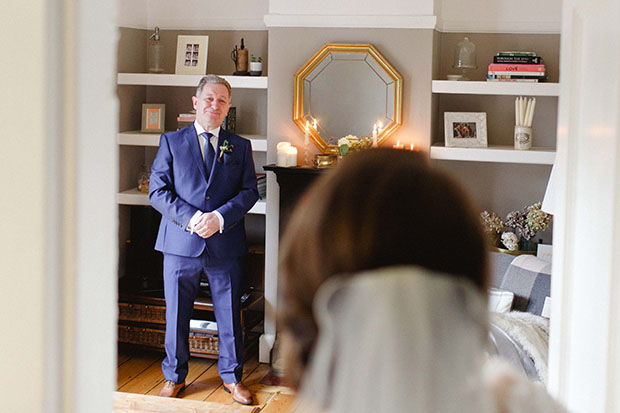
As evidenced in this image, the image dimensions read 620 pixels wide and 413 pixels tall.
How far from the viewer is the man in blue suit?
4.26 m

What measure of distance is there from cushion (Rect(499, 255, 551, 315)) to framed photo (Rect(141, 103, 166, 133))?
2.49 m

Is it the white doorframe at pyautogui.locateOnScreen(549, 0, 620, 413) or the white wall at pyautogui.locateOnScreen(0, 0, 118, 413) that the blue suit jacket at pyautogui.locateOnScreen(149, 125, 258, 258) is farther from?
the white wall at pyautogui.locateOnScreen(0, 0, 118, 413)

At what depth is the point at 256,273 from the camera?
5305mm

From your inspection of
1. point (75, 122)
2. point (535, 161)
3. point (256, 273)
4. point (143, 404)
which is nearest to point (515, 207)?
point (535, 161)

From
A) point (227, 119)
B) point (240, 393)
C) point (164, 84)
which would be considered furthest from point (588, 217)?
point (164, 84)

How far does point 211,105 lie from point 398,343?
359cm

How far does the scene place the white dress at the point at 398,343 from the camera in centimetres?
91

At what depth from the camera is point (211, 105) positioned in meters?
4.37

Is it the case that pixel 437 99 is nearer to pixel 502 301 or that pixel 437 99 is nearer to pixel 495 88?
pixel 495 88

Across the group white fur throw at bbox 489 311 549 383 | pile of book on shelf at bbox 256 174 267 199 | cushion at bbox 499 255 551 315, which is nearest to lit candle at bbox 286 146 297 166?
pile of book on shelf at bbox 256 174 267 199

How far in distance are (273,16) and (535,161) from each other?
179 cm

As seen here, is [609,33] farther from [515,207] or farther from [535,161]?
[515,207]

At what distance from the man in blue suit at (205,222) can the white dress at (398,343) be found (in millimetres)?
3309

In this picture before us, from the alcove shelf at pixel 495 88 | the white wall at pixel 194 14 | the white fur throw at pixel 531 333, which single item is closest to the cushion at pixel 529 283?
the white fur throw at pixel 531 333
